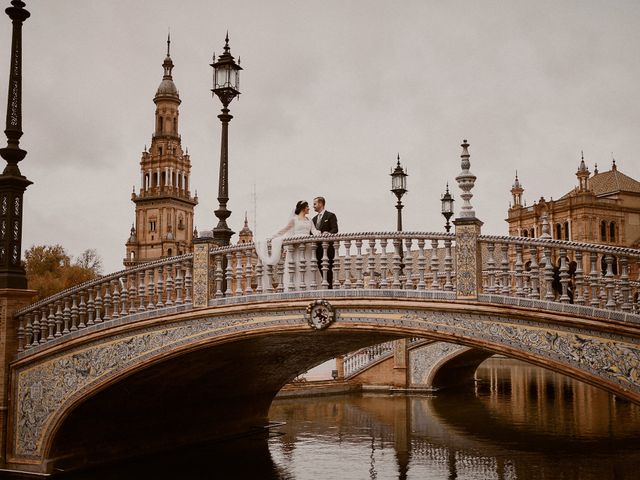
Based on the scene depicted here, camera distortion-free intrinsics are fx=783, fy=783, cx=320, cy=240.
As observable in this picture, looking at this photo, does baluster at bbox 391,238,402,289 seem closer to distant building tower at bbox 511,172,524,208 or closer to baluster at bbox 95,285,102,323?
baluster at bbox 95,285,102,323

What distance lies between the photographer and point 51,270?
168 feet

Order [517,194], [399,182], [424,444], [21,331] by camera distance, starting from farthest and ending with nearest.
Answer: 1. [517,194]
2. [399,182]
3. [424,444]
4. [21,331]

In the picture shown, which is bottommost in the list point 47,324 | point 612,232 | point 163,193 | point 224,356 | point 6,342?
point 224,356

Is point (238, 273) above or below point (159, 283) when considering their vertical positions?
above

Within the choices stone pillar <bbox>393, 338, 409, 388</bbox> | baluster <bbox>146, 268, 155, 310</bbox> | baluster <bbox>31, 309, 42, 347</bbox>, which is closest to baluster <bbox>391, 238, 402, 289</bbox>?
baluster <bbox>146, 268, 155, 310</bbox>

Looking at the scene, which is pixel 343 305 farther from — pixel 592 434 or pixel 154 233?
pixel 154 233

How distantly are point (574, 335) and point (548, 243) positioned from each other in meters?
1.17

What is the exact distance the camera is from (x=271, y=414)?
21984 millimetres

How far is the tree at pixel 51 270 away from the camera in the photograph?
43656 millimetres

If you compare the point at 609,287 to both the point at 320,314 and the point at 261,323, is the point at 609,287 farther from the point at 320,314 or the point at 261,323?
the point at 261,323

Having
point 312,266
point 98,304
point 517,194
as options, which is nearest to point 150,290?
point 98,304

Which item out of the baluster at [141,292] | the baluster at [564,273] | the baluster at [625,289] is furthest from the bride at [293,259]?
the baluster at [625,289]

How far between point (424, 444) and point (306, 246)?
7483 millimetres

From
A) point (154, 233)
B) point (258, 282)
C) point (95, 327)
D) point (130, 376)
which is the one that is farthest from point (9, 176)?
point (154, 233)
